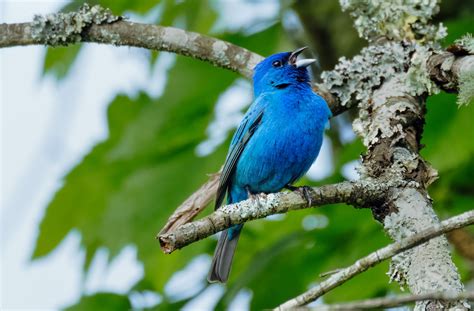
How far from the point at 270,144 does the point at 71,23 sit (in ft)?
5.85

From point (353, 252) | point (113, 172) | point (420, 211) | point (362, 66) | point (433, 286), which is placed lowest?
point (433, 286)

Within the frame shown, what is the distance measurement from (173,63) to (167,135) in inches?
30.3

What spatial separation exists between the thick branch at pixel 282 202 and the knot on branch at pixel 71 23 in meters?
1.78

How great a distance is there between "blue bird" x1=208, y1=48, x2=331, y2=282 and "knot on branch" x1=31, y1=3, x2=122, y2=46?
1168 millimetres

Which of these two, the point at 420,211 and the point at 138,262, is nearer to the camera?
the point at 420,211

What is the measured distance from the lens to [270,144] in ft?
19.8

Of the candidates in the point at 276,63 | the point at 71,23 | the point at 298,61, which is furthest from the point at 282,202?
the point at 298,61

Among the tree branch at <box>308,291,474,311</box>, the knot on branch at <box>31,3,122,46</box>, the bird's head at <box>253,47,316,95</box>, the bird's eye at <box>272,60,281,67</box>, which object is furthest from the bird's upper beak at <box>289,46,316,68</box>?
the tree branch at <box>308,291,474,311</box>

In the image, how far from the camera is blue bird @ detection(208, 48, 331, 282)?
19.1ft

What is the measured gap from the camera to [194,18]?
677 centimetres

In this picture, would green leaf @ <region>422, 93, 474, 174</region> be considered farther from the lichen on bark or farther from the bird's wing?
the bird's wing

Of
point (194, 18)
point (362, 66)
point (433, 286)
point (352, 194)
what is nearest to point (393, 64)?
point (362, 66)

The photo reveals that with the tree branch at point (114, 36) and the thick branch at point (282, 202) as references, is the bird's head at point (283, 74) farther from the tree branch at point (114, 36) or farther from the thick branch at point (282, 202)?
the thick branch at point (282, 202)

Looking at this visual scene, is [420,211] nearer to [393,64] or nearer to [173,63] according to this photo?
[393,64]
